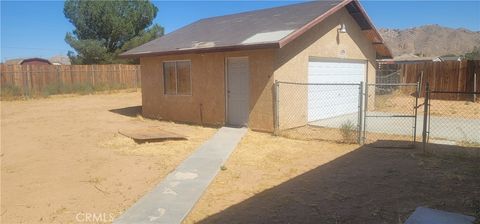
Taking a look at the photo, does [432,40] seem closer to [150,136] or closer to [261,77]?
[261,77]

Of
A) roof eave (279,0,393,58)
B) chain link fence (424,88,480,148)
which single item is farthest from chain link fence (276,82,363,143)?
chain link fence (424,88,480,148)

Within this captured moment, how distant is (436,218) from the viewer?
4.71 meters

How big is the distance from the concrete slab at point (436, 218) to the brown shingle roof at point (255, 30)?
6.38 metres

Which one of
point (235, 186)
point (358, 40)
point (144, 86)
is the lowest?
point (235, 186)

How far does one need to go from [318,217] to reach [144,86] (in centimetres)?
1208

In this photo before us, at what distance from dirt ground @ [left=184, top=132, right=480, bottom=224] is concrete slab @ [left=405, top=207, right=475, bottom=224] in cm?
17

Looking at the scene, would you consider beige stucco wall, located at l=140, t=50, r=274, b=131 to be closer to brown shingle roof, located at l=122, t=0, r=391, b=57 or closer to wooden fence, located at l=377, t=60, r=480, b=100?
brown shingle roof, located at l=122, t=0, r=391, b=57

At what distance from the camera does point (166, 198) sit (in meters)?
6.09

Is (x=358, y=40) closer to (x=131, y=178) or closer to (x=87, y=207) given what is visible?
(x=131, y=178)

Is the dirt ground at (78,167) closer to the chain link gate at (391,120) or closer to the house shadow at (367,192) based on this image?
the house shadow at (367,192)

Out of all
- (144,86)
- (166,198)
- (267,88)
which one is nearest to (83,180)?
(166,198)

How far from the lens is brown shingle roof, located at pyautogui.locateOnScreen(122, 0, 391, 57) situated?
11352mm

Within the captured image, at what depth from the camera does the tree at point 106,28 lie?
3828 cm

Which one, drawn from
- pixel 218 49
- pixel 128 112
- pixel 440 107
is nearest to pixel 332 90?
pixel 218 49
